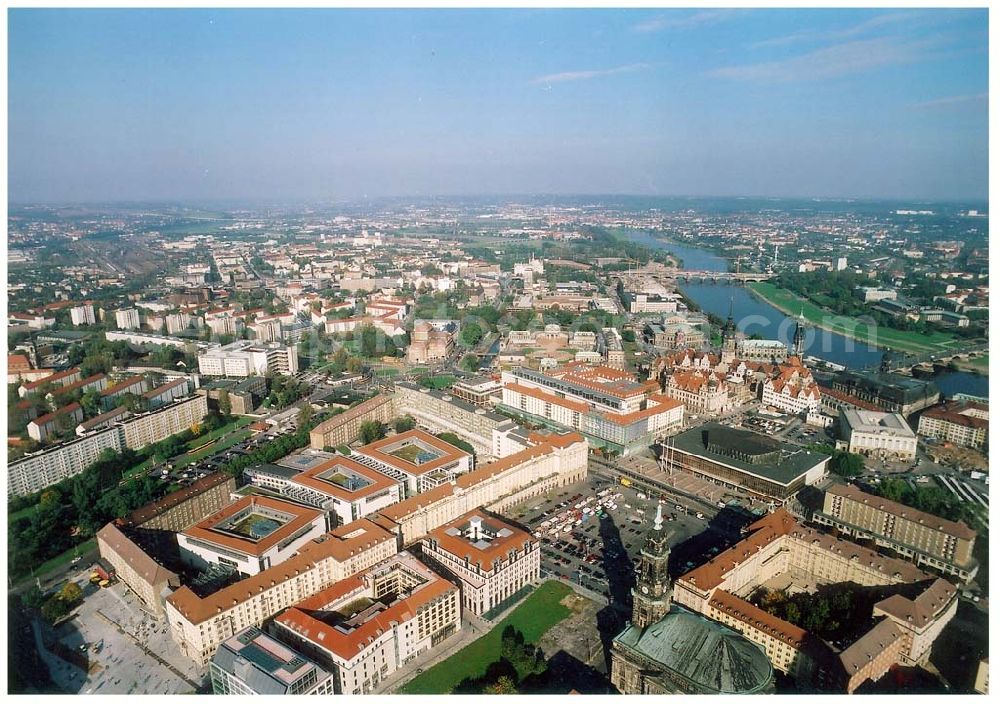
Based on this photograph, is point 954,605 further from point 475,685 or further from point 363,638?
point 363,638

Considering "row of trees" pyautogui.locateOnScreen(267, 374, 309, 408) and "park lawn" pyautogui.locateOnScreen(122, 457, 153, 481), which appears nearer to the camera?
"park lawn" pyautogui.locateOnScreen(122, 457, 153, 481)

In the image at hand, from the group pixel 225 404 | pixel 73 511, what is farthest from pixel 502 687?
pixel 225 404

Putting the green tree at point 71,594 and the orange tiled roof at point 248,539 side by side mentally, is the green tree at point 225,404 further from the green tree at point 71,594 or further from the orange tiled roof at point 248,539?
Answer: the green tree at point 71,594

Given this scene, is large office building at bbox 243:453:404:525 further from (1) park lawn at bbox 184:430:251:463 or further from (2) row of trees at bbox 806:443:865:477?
(2) row of trees at bbox 806:443:865:477

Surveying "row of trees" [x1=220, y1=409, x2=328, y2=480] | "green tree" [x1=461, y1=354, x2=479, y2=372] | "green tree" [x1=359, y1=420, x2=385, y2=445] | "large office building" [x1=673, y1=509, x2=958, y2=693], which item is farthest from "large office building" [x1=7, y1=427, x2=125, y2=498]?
"large office building" [x1=673, y1=509, x2=958, y2=693]

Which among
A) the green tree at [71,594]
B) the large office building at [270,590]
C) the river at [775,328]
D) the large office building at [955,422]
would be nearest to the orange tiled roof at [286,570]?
the large office building at [270,590]

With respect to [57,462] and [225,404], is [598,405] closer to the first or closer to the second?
[225,404]
